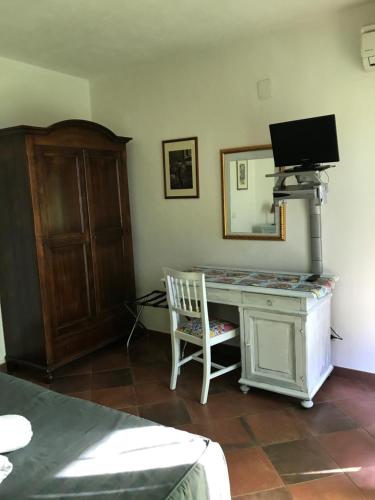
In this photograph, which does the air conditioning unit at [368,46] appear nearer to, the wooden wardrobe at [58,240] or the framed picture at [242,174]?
the framed picture at [242,174]

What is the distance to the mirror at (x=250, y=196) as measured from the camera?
129 inches

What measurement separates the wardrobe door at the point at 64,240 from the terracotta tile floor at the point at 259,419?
0.49 meters

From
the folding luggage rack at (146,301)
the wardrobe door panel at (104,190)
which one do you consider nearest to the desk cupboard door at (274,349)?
the folding luggage rack at (146,301)

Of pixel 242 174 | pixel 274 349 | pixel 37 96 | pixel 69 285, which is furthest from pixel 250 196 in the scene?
pixel 37 96

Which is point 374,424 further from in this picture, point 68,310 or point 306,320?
point 68,310

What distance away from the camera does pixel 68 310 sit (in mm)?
3414

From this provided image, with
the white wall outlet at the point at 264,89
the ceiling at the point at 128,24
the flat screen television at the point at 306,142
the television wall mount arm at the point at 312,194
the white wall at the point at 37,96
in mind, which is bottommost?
the television wall mount arm at the point at 312,194

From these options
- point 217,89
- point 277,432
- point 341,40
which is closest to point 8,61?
point 217,89

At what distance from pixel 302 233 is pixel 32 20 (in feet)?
7.91

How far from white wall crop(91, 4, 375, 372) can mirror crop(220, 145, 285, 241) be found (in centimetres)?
8

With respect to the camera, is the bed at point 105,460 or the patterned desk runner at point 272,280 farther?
the patterned desk runner at point 272,280

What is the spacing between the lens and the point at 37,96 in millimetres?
3723

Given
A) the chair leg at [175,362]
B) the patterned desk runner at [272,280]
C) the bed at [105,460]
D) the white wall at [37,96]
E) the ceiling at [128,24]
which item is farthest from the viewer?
the white wall at [37,96]

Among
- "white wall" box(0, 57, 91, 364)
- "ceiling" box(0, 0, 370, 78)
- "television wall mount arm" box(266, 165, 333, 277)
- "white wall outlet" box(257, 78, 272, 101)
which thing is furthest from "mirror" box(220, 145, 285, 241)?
"white wall" box(0, 57, 91, 364)
